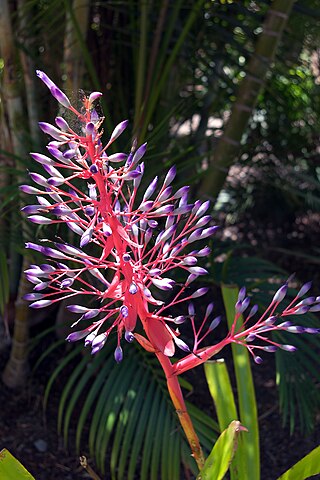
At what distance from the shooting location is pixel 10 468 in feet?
4.00

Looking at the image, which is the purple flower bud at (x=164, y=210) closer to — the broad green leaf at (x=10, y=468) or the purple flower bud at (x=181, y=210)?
the purple flower bud at (x=181, y=210)

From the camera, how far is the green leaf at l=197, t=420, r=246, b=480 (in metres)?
1.17

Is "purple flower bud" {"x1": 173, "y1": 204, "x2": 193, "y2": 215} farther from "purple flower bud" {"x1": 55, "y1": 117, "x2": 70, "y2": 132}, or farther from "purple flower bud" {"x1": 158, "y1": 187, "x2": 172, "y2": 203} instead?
"purple flower bud" {"x1": 55, "y1": 117, "x2": 70, "y2": 132}

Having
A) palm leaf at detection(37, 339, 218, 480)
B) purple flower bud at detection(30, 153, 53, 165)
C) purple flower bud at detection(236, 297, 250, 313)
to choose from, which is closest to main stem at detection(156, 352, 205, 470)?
purple flower bud at detection(236, 297, 250, 313)

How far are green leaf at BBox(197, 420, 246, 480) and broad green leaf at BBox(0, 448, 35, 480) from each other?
1.05ft

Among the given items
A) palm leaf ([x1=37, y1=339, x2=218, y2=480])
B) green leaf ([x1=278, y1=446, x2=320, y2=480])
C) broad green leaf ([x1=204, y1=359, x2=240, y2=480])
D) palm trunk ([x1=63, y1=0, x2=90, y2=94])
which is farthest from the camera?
palm trunk ([x1=63, y1=0, x2=90, y2=94])

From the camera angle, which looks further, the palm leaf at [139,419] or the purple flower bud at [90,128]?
the palm leaf at [139,419]

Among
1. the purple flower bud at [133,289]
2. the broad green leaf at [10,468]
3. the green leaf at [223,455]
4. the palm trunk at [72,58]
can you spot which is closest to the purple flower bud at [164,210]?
the purple flower bud at [133,289]

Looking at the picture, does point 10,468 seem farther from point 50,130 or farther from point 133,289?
point 50,130

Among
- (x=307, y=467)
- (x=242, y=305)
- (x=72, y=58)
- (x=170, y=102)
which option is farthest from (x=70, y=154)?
(x=170, y=102)

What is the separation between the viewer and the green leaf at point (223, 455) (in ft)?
3.85

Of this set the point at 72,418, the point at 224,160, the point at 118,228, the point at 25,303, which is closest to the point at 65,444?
the point at 72,418

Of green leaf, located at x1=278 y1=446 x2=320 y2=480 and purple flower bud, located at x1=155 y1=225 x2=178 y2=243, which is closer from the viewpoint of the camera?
purple flower bud, located at x1=155 y1=225 x2=178 y2=243

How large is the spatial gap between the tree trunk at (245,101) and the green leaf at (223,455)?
1.56m
